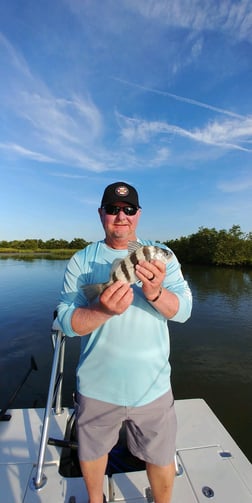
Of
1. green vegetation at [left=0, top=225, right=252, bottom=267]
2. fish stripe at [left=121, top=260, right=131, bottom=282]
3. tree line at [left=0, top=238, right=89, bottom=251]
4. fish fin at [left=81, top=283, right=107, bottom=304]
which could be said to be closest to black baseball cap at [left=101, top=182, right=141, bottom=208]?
fish stripe at [left=121, top=260, right=131, bottom=282]

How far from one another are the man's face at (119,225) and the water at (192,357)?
6.19 metres

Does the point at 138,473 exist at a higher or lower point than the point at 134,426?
lower

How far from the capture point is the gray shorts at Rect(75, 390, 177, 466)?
1963mm

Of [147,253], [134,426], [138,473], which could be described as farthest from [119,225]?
[138,473]

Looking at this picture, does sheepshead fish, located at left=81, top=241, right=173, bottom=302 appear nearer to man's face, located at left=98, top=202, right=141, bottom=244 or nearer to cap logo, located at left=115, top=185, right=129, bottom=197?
man's face, located at left=98, top=202, right=141, bottom=244

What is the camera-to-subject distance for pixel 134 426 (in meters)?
2.02

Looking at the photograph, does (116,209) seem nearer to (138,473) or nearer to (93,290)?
(93,290)

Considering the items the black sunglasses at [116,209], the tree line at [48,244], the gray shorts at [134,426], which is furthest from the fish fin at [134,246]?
the tree line at [48,244]

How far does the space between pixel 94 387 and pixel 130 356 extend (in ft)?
1.27

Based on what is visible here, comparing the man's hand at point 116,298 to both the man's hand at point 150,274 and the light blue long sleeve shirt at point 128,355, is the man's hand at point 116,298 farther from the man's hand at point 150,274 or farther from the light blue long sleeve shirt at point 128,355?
the light blue long sleeve shirt at point 128,355

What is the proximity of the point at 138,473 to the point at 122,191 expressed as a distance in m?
2.73

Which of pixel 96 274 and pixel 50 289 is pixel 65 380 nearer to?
pixel 96 274

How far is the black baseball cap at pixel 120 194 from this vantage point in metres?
2.15

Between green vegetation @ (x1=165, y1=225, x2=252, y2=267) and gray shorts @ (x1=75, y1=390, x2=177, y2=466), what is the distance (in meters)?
58.0
